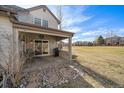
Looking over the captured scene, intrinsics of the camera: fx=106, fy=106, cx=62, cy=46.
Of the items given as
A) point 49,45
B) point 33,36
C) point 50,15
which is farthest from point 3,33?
point 50,15

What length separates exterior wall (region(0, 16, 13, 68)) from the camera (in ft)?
17.0

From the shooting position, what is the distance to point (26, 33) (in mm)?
8664

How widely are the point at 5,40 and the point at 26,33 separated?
3.46 metres

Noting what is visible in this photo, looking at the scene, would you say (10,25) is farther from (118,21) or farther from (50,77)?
(118,21)

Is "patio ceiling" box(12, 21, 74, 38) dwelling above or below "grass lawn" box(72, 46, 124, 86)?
above

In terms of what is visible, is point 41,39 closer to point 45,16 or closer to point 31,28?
point 45,16

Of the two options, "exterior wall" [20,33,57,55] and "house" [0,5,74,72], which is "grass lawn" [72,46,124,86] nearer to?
"house" [0,5,74,72]

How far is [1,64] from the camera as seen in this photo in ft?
16.9

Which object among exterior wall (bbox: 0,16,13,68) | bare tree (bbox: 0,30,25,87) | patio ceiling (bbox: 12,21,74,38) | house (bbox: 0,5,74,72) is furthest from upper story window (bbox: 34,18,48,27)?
bare tree (bbox: 0,30,25,87)

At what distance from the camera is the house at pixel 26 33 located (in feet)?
17.1

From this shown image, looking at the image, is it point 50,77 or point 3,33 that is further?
point 50,77

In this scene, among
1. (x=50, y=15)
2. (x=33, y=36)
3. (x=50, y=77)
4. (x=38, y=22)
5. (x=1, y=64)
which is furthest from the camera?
(x=50, y=15)

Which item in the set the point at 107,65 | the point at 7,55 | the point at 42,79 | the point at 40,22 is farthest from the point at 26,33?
the point at 107,65

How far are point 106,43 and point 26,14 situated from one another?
29283 mm
